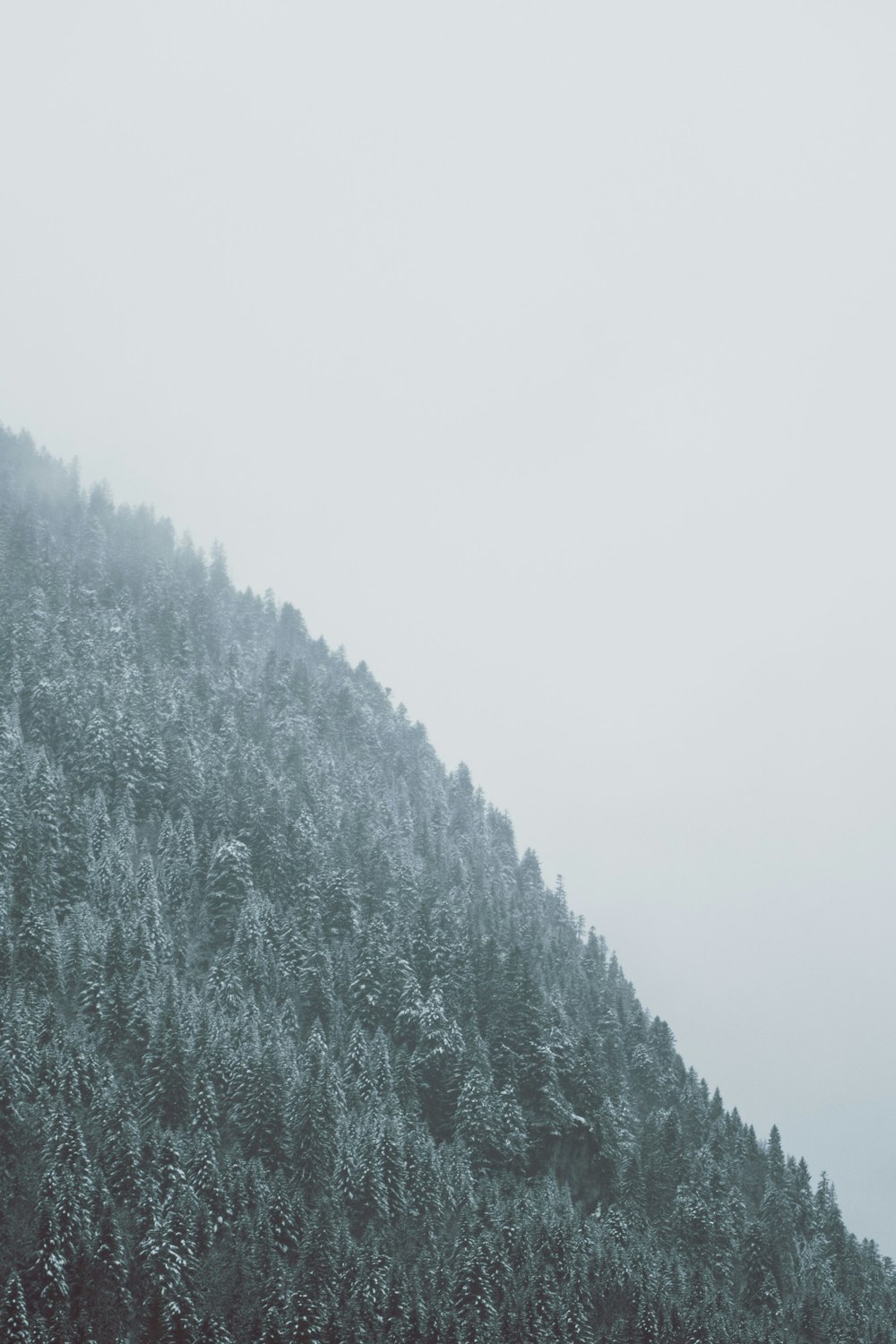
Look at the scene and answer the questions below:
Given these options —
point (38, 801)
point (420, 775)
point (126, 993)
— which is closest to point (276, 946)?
point (126, 993)

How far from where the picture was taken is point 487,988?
115875mm

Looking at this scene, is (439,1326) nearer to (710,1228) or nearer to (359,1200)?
(359,1200)

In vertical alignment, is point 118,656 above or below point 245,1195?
above

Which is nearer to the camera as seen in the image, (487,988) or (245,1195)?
(245,1195)

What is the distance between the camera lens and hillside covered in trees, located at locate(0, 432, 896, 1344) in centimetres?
6631

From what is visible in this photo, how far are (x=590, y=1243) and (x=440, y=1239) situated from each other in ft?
46.8

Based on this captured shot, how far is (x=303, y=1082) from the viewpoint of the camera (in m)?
86.4

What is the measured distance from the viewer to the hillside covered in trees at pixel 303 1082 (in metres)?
66.3

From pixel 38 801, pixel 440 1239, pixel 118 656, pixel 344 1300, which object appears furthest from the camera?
pixel 118 656

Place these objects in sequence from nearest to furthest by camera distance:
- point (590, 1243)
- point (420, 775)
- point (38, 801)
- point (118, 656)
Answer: point (590, 1243), point (38, 801), point (118, 656), point (420, 775)

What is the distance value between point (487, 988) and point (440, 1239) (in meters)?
37.2

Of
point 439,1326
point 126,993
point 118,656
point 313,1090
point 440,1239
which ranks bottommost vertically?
point 439,1326

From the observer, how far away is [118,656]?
148 m

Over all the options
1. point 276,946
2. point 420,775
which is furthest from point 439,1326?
point 420,775
